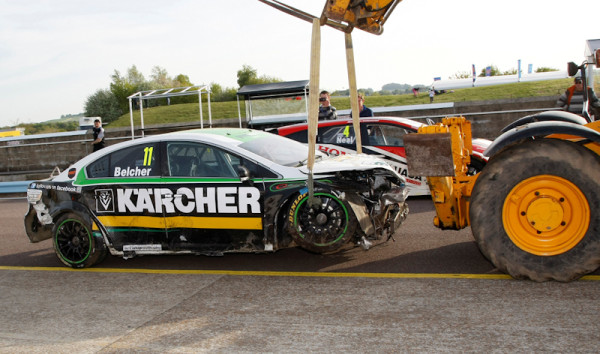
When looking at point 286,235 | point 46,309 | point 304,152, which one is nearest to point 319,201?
point 286,235

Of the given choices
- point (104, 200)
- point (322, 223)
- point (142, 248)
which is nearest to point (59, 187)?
point (104, 200)

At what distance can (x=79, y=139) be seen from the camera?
21766mm

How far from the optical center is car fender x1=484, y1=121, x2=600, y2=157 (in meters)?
4.98

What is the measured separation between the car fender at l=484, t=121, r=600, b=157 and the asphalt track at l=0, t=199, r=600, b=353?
128 centimetres

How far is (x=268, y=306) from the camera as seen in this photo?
5.24 meters

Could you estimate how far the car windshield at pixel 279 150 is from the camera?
22.1ft

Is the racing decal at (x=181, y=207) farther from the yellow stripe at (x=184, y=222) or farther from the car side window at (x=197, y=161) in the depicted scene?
the car side window at (x=197, y=161)

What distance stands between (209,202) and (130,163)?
1.20 meters

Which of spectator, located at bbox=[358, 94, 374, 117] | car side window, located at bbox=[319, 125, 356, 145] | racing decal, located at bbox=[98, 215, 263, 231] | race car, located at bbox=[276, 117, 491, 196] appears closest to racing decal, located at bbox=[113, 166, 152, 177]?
racing decal, located at bbox=[98, 215, 263, 231]

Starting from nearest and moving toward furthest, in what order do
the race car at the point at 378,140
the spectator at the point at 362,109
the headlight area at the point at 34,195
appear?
the headlight area at the point at 34,195
the race car at the point at 378,140
the spectator at the point at 362,109

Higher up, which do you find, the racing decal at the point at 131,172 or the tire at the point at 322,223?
the racing decal at the point at 131,172

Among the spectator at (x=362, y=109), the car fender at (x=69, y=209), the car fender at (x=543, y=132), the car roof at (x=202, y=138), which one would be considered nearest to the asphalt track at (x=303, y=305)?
the car fender at (x=69, y=209)

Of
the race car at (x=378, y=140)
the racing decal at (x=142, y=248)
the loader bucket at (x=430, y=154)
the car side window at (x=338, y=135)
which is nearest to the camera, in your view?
the loader bucket at (x=430, y=154)

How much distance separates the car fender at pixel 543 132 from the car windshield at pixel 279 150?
2366 millimetres
